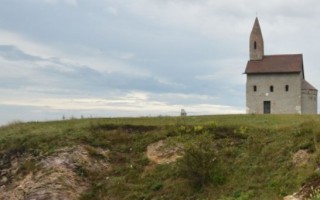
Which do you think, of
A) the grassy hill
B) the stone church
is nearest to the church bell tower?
the stone church

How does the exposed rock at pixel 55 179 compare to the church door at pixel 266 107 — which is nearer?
the exposed rock at pixel 55 179

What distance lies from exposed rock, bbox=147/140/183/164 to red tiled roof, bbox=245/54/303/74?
3561cm

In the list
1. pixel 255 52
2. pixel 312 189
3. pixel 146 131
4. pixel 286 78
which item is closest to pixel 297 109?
pixel 286 78

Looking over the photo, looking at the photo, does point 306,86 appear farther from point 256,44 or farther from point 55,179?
point 55,179

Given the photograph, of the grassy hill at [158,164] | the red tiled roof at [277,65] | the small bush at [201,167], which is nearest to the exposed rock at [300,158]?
the grassy hill at [158,164]

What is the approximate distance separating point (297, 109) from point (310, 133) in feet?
122

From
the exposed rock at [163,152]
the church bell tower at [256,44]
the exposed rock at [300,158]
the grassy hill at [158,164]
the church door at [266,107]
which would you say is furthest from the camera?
the church bell tower at [256,44]

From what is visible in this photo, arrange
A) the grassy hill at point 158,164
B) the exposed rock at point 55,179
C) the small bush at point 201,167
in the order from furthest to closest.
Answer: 1. the exposed rock at point 55,179
2. the small bush at point 201,167
3. the grassy hill at point 158,164

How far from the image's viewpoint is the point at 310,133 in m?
20.1

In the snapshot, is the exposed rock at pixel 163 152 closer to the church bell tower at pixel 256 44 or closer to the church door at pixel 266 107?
the church door at pixel 266 107

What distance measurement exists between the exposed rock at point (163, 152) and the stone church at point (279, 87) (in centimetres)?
3562

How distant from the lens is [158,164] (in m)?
22.2

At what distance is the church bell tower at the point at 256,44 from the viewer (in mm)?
59000

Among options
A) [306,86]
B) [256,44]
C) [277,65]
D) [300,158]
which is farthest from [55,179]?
[256,44]
